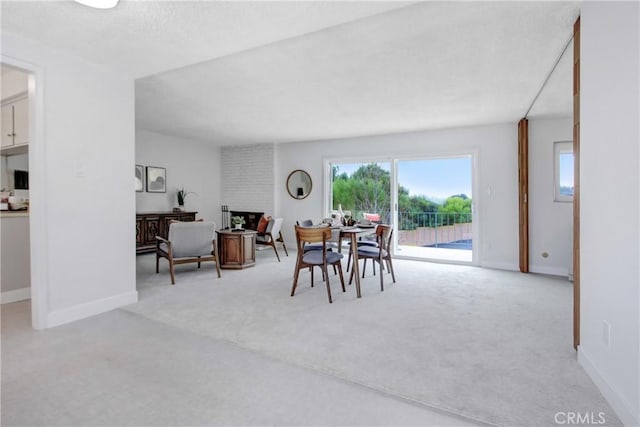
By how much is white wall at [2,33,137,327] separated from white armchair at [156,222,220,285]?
0.85 metres

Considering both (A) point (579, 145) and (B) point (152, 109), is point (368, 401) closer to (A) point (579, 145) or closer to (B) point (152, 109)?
(A) point (579, 145)

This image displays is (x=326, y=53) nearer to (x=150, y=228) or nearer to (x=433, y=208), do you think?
(x=433, y=208)

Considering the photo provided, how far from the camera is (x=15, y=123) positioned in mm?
3865

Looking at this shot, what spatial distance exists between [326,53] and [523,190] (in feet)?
12.5

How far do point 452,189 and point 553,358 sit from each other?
15.0 feet

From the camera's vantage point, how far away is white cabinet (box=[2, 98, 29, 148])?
12.3ft

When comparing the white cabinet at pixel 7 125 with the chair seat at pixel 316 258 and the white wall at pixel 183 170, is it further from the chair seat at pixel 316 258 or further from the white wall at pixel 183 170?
the chair seat at pixel 316 258

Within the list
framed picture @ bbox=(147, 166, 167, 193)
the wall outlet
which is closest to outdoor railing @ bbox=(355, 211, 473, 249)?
framed picture @ bbox=(147, 166, 167, 193)

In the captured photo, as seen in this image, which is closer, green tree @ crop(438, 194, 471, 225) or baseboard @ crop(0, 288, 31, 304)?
baseboard @ crop(0, 288, 31, 304)

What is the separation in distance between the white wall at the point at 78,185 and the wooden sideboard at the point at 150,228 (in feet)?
9.14

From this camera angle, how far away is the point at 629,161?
4.97 feet

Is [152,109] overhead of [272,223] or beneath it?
overhead

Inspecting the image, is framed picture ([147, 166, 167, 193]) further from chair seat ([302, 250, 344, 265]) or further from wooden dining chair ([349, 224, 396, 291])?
wooden dining chair ([349, 224, 396, 291])

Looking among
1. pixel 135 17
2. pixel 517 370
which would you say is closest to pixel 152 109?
pixel 135 17
